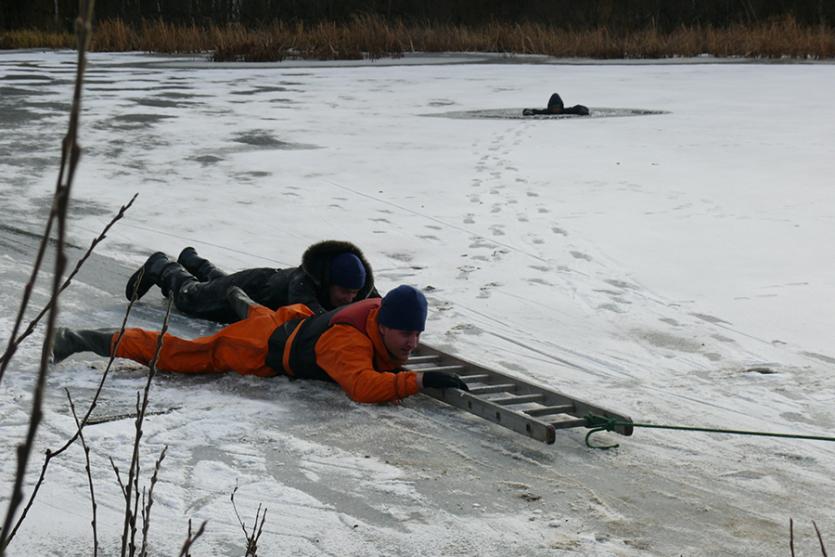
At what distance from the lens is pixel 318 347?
200 inches

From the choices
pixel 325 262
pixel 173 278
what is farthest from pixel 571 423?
pixel 173 278

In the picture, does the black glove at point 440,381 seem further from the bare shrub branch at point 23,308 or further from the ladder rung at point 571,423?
the bare shrub branch at point 23,308

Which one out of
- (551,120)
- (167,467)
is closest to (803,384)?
(167,467)

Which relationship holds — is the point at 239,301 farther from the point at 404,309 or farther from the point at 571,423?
the point at 571,423

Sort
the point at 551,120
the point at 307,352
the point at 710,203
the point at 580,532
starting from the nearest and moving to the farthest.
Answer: the point at 580,532 < the point at 307,352 < the point at 710,203 < the point at 551,120

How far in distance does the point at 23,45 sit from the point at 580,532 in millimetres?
28158

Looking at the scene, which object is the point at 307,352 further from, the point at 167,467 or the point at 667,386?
the point at 667,386

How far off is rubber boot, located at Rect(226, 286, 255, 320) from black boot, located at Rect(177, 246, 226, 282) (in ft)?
1.66

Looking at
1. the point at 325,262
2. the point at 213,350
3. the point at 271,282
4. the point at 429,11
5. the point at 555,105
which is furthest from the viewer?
the point at 429,11

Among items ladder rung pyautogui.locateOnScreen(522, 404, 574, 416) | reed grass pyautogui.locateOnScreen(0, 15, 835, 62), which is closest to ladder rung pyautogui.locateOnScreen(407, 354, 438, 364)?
ladder rung pyautogui.locateOnScreen(522, 404, 574, 416)

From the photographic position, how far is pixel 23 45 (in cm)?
2927

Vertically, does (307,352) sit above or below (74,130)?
below

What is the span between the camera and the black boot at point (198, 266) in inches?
265

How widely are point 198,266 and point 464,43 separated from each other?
20.5m
